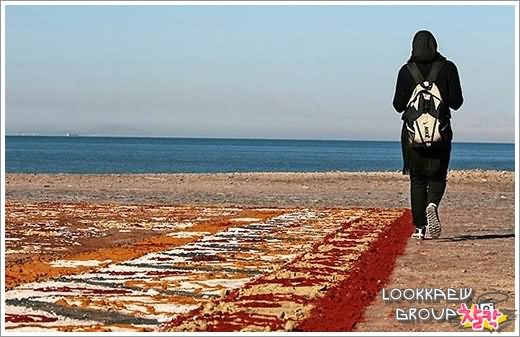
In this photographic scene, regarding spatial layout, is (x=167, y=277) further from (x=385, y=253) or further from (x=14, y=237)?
(x=14, y=237)

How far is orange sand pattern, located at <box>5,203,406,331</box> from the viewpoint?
6406 mm

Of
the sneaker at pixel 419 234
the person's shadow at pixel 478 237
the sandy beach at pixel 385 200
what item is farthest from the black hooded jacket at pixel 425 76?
the sandy beach at pixel 385 200

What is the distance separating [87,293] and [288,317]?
5.81 ft

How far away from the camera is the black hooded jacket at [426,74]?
10.3m

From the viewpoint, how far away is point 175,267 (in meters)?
8.78

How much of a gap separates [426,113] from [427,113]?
1cm

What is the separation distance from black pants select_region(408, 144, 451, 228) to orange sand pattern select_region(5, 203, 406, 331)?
2.42ft

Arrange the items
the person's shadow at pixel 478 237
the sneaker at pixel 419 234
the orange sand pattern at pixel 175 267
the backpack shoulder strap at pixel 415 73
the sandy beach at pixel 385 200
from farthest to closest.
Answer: the person's shadow at pixel 478 237 < the sneaker at pixel 419 234 < the backpack shoulder strap at pixel 415 73 < the sandy beach at pixel 385 200 < the orange sand pattern at pixel 175 267

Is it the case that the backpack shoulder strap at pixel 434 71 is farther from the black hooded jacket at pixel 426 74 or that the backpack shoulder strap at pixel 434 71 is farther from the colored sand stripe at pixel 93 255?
the colored sand stripe at pixel 93 255

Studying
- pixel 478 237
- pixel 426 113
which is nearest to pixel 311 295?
pixel 426 113

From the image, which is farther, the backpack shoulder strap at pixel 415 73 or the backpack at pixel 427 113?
the backpack shoulder strap at pixel 415 73

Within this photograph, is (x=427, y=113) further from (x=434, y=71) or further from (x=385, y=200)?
(x=385, y=200)

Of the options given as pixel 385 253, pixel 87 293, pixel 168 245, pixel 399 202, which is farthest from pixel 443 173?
pixel 399 202

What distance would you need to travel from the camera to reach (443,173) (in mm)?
10781
